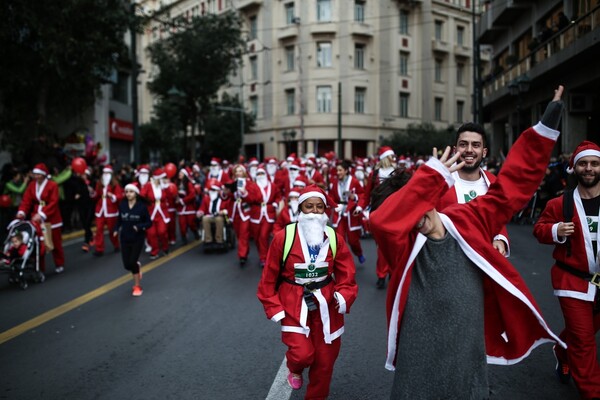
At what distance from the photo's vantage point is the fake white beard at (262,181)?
1141cm

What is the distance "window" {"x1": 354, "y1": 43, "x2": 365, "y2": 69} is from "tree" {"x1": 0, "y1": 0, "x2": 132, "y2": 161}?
23996 millimetres

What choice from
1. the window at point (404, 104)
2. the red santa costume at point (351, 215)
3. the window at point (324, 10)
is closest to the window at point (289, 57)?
the window at point (324, 10)

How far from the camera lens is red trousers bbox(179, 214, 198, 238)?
1410cm

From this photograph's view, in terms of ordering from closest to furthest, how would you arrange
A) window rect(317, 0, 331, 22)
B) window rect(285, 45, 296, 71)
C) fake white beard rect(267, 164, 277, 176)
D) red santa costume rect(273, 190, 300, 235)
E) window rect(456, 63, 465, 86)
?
red santa costume rect(273, 190, 300, 235), fake white beard rect(267, 164, 277, 176), window rect(317, 0, 331, 22), window rect(285, 45, 296, 71), window rect(456, 63, 465, 86)

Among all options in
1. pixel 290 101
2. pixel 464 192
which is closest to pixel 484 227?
pixel 464 192

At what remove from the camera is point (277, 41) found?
137 feet

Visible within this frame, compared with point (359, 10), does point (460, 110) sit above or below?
below

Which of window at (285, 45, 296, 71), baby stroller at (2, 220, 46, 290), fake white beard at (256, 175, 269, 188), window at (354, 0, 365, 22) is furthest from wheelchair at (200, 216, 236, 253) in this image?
window at (285, 45, 296, 71)

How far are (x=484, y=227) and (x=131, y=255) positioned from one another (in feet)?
21.4

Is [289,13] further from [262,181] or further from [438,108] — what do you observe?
[262,181]

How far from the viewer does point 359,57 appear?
42.2 metres

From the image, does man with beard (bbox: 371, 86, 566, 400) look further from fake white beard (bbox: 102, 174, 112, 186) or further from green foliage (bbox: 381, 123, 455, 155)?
green foliage (bbox: 381, 123, 455, 155)

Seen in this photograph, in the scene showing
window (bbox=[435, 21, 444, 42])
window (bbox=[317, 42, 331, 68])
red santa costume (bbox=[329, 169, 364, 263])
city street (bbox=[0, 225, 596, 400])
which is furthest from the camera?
window (bbox=[435, 21, 444, 42])

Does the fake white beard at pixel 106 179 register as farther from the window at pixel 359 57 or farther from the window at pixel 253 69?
the window at pixel 253 69
